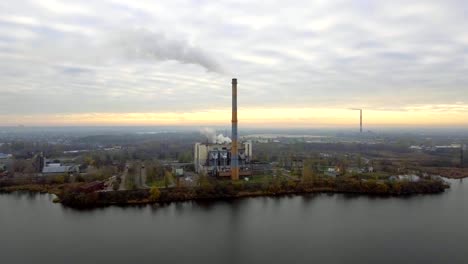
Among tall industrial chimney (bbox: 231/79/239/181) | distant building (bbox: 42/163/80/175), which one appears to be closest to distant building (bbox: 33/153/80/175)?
distant building (bbox: 42/163/80/175)

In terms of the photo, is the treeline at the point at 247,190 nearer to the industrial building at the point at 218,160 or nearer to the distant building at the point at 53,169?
the industrial building at the point at 218,160

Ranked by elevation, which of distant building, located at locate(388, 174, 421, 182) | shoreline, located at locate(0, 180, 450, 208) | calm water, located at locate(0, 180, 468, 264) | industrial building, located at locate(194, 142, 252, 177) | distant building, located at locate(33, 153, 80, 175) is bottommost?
calm water, located at locate(0, 180, 468, 264)

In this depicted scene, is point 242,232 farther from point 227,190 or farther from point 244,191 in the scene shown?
point 244,191

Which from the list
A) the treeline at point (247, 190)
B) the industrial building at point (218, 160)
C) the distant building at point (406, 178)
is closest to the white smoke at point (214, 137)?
the industrial building at point (218, 160)

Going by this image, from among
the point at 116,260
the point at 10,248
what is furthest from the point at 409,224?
the point at 10,248

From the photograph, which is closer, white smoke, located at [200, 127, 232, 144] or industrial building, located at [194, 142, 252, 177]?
industrial building, located at [194, 142, 252, 177]

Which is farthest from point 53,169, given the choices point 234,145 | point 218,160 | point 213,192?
point 213,192

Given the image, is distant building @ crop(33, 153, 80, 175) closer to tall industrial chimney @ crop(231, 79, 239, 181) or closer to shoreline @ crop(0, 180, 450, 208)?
shoreline @ crop(0, 180, 450, 208)
